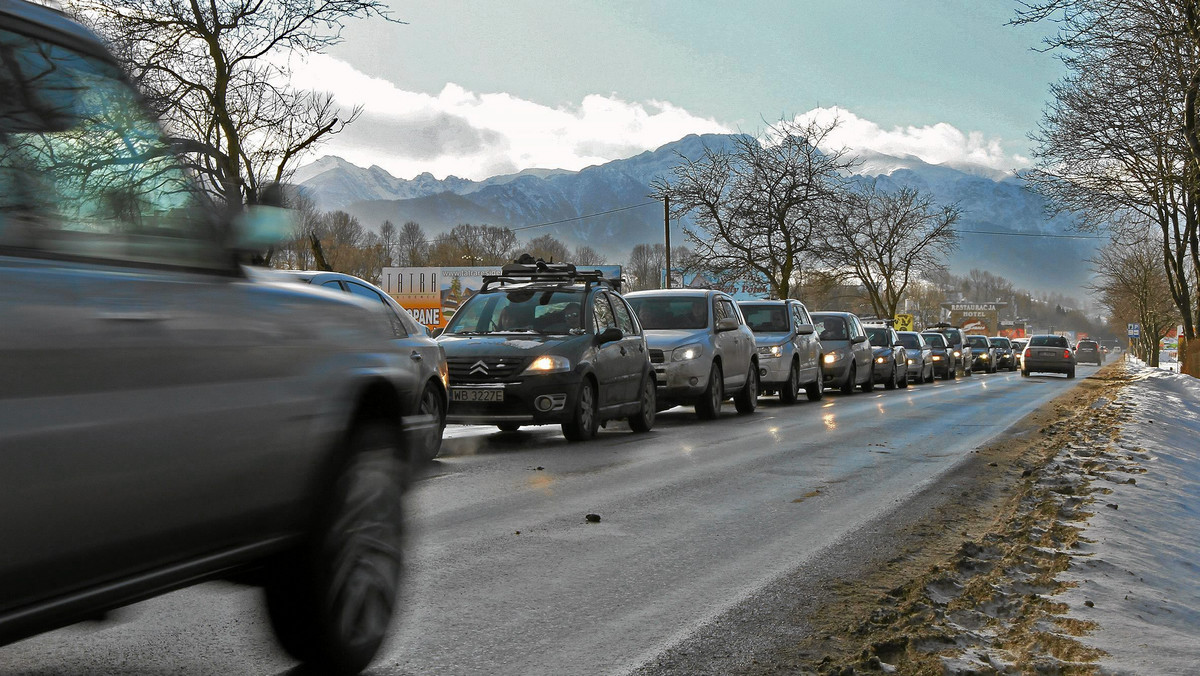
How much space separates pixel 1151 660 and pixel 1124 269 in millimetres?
79478

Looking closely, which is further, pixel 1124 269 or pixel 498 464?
pixel 1124 269

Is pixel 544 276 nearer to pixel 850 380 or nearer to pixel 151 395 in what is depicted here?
pixel 151 395

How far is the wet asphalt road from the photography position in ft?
13.0

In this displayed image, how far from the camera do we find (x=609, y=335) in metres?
12.6

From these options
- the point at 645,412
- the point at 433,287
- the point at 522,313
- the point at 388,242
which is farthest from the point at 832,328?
the point at 388,242

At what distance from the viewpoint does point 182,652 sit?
3.92 metres

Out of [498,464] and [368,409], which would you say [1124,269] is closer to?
[498,464]

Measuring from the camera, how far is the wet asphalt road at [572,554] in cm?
395

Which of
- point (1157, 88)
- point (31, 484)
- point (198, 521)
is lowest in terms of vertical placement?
point (198, 521)

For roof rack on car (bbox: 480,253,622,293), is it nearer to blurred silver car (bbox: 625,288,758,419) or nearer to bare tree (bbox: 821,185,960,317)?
blurred silver car (bbox: 625,288,758,419)

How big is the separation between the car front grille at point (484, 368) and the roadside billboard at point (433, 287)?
66799 millimetres

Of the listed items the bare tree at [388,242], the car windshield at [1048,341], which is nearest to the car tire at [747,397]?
the car windshield at [1048,341]

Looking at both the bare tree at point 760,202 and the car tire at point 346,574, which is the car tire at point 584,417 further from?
the bare tree at point 760,202

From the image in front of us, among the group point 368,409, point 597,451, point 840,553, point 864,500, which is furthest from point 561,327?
point 368,409
